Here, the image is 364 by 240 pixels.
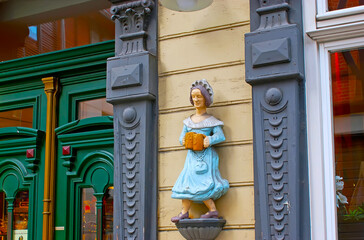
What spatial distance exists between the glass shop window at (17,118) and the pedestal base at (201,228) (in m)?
2.76

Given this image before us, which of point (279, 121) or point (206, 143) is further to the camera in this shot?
point (206, 143)

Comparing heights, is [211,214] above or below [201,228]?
above

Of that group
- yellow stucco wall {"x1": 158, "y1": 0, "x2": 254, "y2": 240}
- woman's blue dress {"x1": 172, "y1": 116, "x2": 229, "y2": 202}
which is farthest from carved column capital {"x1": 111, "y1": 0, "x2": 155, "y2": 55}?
woman's blue dress {"x1": 172, "y1": 116, "x2": 229, "y2": 202}

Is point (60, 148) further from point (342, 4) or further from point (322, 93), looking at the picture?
point (342, 4)

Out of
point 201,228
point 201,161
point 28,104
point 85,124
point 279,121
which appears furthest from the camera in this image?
point 28,104

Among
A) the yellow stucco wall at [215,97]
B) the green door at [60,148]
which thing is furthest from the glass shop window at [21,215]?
the yellow stucco wall at [215,97]

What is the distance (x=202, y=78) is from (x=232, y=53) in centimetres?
36

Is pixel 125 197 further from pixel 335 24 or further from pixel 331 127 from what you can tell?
pixel 335 24

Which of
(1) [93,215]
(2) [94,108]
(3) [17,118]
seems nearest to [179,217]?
(1) [93,215]

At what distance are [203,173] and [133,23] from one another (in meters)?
1.69

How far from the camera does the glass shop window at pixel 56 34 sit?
667cm

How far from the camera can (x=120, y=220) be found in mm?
5316

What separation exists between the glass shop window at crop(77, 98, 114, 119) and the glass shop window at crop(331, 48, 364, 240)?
2591 millimetres

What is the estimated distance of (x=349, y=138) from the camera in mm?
4844
